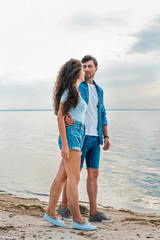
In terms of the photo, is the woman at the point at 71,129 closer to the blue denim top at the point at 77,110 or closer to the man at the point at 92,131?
the blue denim top at the point at 77,110

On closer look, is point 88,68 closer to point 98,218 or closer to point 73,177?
point 73,177

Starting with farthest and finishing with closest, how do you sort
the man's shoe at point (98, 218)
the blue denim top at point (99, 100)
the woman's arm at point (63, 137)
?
the man's shoe at point (98, 218), the blue denim top at point (99, 100), the woman's arm at point (63, 137)

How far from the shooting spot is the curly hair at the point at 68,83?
3008mm

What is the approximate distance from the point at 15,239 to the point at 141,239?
1.33m

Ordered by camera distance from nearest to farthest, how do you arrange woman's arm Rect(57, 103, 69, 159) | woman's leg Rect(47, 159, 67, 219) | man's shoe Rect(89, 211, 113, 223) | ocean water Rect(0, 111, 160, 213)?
1. woman's arm Rect(57, 103, 69, 159)
2. woman's leg Rect(47, 159, 67, 219)
3. man's shoe Rect(89, 211, 113, 223)
4. ocean water Rect(0, 111, 160, 213)

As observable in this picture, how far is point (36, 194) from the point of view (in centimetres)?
721

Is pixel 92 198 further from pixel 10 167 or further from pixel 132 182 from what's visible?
pixel 10 167

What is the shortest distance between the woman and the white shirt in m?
0.54

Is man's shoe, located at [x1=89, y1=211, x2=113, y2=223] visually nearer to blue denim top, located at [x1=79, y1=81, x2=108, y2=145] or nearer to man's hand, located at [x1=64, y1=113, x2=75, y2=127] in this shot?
blue denim top, located at [x1=79, y1=81, x2=108, y2=145]

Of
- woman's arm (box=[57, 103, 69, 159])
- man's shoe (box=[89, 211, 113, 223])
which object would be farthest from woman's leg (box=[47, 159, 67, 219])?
man's shoe (box=[89, 211, 113, 223])

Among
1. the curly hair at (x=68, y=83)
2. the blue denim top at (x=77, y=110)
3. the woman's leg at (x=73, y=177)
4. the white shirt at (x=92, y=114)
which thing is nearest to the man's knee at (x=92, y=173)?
the white shirt at (x=92, y=114)

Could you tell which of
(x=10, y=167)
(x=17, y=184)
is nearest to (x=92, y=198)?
(x=17, y=184)

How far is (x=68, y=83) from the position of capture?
308cm

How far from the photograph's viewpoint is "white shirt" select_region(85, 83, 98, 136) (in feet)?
12.2
